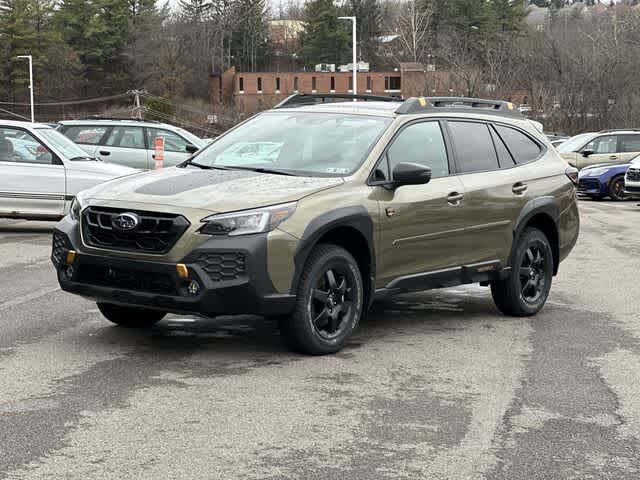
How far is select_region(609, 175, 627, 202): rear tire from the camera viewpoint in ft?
92.3

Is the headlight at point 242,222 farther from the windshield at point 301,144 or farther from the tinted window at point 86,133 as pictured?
the tinted window at point 86,133

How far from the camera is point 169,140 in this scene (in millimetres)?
22625

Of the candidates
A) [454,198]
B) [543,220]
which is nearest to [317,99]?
[454,198]

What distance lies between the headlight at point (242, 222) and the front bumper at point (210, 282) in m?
0.06

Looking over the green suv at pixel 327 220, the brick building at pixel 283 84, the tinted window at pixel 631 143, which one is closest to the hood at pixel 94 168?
the green suv at pixel 327 220

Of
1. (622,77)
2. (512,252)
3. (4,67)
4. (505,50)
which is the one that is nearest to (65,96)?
(4,67)

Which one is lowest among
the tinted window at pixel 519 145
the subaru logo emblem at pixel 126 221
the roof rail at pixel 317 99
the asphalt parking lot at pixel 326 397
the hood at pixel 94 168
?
the asphalt parking lot at pixel 326 397

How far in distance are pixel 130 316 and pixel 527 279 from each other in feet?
11.0

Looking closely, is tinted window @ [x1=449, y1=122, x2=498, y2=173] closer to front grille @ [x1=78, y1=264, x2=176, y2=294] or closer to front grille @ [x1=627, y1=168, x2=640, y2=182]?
front grille @ [x1=78, y1=264, x2=176, y2=294]

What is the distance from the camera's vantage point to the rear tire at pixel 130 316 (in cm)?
819

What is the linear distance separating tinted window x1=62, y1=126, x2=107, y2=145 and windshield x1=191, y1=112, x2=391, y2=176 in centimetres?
1402

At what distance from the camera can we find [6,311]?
29.8ft

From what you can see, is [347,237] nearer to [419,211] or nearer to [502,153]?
[419,211]

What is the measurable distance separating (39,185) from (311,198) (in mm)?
9213
